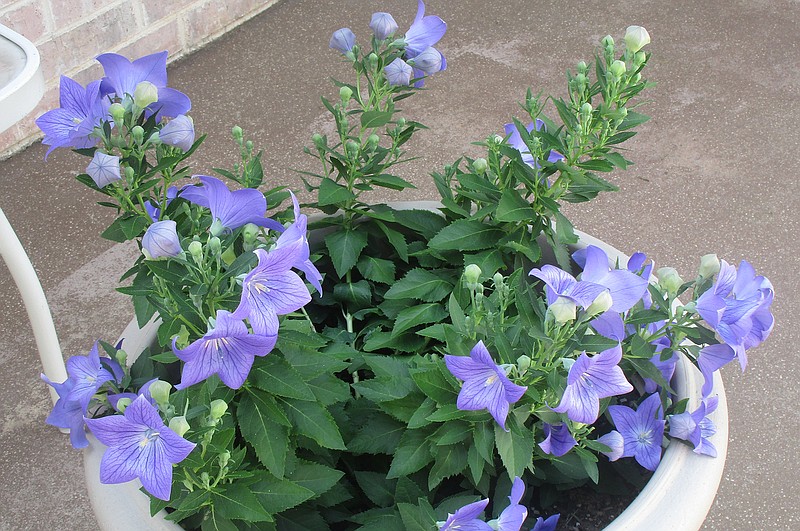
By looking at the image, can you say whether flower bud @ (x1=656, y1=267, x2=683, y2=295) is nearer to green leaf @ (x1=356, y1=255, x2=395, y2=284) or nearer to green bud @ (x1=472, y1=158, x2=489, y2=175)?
green bud @ (x1=472, y1=158, x2=489, y2=175)

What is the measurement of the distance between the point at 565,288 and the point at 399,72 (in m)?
0.47

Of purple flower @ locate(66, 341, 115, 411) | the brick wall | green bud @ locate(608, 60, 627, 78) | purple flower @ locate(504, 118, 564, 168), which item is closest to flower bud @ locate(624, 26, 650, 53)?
green bud @ locate(608, 60, 627, 78)

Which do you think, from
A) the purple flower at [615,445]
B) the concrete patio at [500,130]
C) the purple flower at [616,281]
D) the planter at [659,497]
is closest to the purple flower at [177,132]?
the planter at [659,497]

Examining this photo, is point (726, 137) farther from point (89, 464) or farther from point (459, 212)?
point (89, 464)

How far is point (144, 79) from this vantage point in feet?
3.25

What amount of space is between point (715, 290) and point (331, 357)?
17.6 inches

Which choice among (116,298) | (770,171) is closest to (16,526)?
(116,298)

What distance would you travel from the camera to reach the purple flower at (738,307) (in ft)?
3.12

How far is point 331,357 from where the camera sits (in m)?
1.01

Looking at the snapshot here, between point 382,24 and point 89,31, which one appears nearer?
point 382,24

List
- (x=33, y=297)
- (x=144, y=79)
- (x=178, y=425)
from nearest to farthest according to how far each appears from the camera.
A: (x=178, y=425) < (x=144, y=79) < (x=33, y=297)

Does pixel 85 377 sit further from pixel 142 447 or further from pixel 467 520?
pixel 467 520

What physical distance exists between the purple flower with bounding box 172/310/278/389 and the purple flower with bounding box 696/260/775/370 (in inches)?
18.9

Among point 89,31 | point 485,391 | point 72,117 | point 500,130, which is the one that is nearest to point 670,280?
point 485,391
